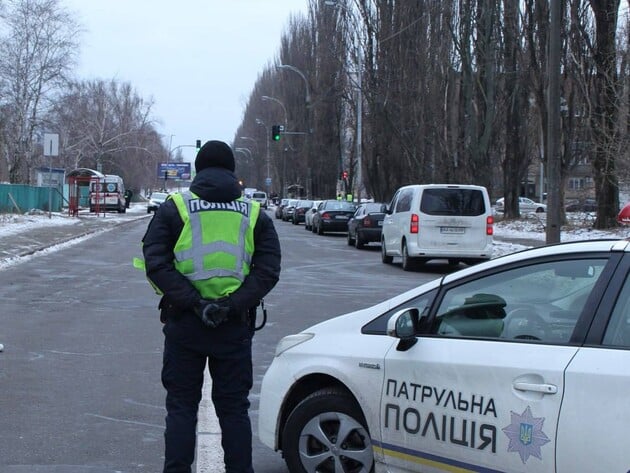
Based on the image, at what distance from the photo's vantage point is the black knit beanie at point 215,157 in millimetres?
4363

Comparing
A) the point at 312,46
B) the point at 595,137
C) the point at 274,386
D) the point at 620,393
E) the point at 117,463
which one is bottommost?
the point at 117,463

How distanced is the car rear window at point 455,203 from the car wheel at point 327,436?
45.7 feet

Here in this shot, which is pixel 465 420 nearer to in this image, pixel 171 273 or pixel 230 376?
pixel 230 376

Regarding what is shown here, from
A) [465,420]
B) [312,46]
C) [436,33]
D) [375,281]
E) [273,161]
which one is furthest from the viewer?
[273,161]

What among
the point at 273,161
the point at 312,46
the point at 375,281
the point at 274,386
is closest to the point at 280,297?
the point at 375,281

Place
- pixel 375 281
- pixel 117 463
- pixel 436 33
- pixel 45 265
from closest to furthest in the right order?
pixel 117 463 < pixel 375 281 < pixel 45 265 < pixel 436 33

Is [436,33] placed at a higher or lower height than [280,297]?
higher

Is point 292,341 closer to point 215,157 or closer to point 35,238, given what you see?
point 215,157

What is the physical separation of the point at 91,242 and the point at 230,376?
23.8 metres

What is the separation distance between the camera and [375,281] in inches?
648

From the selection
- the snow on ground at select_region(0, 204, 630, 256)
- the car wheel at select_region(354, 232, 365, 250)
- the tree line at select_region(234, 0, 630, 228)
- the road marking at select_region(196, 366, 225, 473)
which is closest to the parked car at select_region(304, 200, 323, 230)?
the tree line at select_region(234, 0, 630, 228)

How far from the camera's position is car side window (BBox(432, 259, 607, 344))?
376 cm

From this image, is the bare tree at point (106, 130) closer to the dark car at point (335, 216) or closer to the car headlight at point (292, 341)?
the dark car at point (335, 216)

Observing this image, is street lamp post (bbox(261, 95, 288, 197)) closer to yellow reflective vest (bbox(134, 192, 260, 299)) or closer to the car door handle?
yellow reflective vest (bbox(134, 192, 260, 299))
